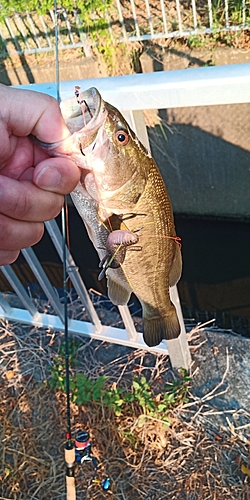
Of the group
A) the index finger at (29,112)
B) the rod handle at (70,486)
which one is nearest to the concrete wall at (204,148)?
the index finger at (29,112)

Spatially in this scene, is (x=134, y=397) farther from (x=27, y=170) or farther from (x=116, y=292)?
(x=27, y=170)

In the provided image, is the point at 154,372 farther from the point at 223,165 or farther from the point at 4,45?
the point at 4,45

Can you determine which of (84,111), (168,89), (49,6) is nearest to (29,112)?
(84,111)

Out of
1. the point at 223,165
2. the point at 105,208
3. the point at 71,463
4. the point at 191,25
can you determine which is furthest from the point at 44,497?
the point at 191,25

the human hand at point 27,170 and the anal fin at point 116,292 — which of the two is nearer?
the human hand at point 27,170

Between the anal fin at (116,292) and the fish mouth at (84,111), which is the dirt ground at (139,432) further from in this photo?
the fish mouth at (84,111)

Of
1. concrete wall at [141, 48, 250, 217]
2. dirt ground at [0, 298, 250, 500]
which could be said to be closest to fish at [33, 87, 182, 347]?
dirt ground at [0, 298, 250, 500]

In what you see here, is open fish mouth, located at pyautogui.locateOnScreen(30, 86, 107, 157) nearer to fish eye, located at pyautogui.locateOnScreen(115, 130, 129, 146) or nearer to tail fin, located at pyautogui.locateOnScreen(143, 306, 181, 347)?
fish eye, located at pyautogui.locateOnScreen(115, 130, 129, 146)
